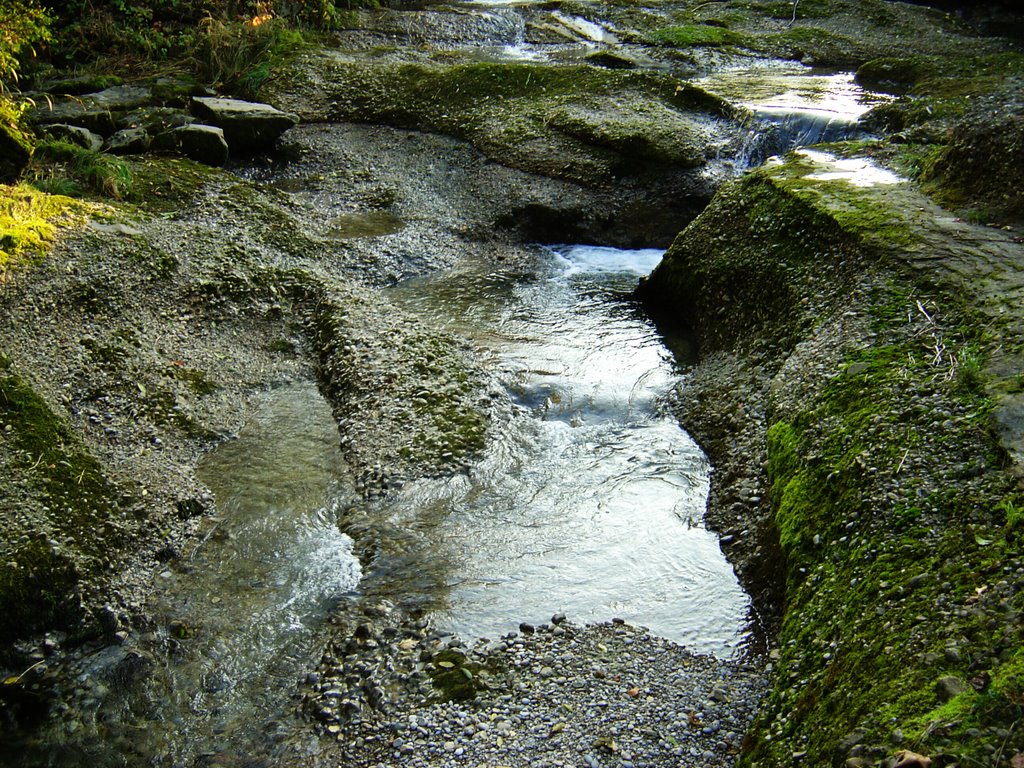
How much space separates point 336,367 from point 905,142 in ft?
21.7

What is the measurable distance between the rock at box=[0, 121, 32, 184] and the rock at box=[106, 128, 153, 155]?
193 cm

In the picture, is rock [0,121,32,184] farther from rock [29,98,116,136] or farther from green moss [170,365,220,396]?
green moss [170,365,220,396]

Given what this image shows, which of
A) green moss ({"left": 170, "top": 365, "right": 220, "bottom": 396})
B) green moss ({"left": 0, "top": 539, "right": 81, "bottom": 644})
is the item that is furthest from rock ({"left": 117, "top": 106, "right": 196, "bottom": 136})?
green moss ({"left": 0, "top": 539, "right": 81, "bottom": 644})

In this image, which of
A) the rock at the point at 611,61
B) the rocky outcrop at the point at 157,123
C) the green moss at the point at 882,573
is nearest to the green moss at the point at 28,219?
the rocky outcrop at the point at 157,123

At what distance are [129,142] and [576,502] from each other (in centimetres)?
779

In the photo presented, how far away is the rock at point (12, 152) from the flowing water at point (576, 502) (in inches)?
164

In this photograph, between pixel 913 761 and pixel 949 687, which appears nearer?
pixel 913 761

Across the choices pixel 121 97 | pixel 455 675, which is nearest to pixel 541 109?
pixel 121 97

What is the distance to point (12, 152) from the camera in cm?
833

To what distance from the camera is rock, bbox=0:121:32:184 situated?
8.23 m

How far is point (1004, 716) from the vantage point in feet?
9.79

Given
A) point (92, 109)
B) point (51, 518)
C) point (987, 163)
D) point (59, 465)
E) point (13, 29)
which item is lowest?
point (51, 518)

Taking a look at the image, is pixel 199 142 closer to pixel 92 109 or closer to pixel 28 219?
pixel 92 109

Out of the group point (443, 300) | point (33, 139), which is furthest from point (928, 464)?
point (33, 139)
